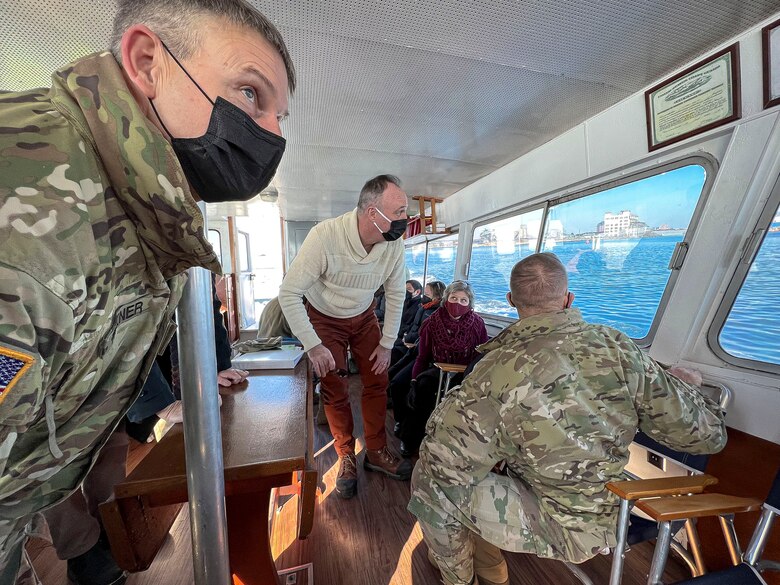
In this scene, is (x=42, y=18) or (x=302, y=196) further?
(x=302, y=196)

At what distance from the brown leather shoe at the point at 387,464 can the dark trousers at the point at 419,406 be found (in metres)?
0.22

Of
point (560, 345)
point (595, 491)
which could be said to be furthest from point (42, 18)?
point (595, 491)

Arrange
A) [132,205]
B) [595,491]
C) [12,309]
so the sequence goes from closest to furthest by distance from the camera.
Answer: [12,309]
[132,205]
[595,491]

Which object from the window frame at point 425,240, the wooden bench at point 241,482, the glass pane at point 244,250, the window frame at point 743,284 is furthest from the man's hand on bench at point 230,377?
the glass pane at point 244,250

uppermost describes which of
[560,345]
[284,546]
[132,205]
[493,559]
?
[132,205]

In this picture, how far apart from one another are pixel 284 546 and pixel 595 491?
1545 millimetres

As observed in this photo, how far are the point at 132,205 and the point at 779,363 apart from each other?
242cm

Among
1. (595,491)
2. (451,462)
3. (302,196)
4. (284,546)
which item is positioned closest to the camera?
(595,491)

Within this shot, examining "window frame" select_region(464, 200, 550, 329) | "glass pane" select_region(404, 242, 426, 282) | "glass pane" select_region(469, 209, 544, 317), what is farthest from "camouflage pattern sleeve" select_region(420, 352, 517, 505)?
"glass pane" select_region(404, 242, 426, 282)

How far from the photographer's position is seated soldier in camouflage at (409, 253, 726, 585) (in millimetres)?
1103

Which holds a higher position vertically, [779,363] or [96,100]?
[96,100]

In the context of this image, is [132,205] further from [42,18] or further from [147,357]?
[42,18]

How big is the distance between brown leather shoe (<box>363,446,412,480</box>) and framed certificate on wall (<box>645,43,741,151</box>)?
8.52 feet

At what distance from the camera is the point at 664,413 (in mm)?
1136
